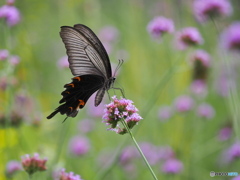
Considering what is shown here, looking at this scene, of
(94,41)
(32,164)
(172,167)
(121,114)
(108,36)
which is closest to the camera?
(121,114)

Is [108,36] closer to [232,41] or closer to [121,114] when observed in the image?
[232,41]

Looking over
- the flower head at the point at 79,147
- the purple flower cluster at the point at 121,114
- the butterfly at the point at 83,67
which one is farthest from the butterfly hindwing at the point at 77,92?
the flower head at the point at 79,147

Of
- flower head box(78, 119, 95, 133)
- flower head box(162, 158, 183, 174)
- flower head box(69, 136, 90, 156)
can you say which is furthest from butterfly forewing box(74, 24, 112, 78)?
flower head box(78, 119, 95, 133)

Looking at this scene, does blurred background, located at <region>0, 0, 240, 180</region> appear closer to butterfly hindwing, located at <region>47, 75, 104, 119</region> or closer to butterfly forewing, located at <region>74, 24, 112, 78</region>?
butterfly hindwing, located at <region>47, 75, 104, 119</region>

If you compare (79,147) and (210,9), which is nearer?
(210,9)

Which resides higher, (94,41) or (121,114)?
(94,41)

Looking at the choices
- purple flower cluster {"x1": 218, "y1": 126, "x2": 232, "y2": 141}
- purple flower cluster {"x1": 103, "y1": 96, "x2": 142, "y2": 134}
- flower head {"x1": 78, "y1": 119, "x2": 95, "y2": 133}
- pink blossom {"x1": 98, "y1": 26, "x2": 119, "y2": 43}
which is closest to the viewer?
purple flower cluster {"x1": 103, "y1": 96, "x2": 142, "y2": 134}

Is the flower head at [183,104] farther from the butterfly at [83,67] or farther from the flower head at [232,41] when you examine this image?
the butterfly at [83,67]

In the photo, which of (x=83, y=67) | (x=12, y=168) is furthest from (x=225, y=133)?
(x=12, y=168)
